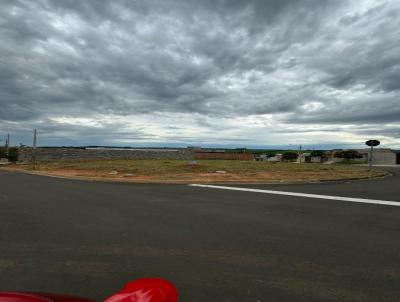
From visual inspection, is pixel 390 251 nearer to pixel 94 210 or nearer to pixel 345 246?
pixel 345 246

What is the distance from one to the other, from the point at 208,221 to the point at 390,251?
3712 millimetres

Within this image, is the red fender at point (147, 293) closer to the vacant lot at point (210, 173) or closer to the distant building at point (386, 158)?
the vacant lot at point (210, 173)

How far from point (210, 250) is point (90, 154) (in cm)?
4896

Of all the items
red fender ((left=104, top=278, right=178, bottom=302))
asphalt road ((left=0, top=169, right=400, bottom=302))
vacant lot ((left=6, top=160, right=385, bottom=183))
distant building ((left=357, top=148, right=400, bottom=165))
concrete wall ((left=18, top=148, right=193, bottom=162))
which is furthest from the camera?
distant building ((left=357, top=148, right=400, bottom=165))

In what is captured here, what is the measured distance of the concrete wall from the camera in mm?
48125

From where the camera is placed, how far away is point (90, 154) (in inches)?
2023

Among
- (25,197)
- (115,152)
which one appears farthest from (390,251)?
(115,152)

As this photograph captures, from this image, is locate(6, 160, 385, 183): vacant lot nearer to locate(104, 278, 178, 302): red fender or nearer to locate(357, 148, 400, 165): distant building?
locate(104, 278, 178, 302): red fender

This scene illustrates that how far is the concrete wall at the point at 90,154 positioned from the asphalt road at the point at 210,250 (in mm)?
41853

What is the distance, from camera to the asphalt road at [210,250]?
3971 millimetres

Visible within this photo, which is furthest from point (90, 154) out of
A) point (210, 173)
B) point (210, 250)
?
point (210, 250)

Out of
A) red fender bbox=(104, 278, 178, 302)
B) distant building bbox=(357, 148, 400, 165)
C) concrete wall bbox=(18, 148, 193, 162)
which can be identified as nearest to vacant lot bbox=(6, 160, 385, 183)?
red fender bbox=(104, 278, 178, 302)

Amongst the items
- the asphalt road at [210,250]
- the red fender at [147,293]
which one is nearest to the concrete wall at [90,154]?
the asphalt road at [210,250]

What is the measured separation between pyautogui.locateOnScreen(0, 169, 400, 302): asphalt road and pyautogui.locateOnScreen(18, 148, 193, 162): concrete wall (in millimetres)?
41853
